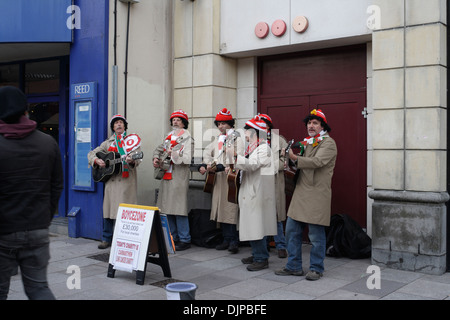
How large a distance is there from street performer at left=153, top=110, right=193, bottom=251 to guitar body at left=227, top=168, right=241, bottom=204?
4.52 feet

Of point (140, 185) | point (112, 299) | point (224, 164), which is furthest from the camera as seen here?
point (140, 185)

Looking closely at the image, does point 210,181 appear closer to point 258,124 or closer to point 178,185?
point 178,185

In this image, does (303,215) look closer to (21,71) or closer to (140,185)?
(140,185)

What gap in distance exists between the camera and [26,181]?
11.9ft

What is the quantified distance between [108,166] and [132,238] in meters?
1.95

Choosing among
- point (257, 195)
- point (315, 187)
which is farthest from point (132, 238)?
point (315, 187)

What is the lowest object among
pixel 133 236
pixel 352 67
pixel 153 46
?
pixel 133 236

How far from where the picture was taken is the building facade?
6125mm

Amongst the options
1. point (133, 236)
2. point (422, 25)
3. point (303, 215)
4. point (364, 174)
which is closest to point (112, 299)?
point (133, 236)

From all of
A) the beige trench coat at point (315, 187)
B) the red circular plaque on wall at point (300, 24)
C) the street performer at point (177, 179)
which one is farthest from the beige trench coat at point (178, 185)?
the red circular plaque on wall at point (300, 24)

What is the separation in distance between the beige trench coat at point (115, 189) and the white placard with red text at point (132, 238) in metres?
1.52

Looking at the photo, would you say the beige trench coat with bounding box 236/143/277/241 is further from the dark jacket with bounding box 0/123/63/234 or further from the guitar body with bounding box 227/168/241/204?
the dark jacket with bounding box 0/123/63/234
